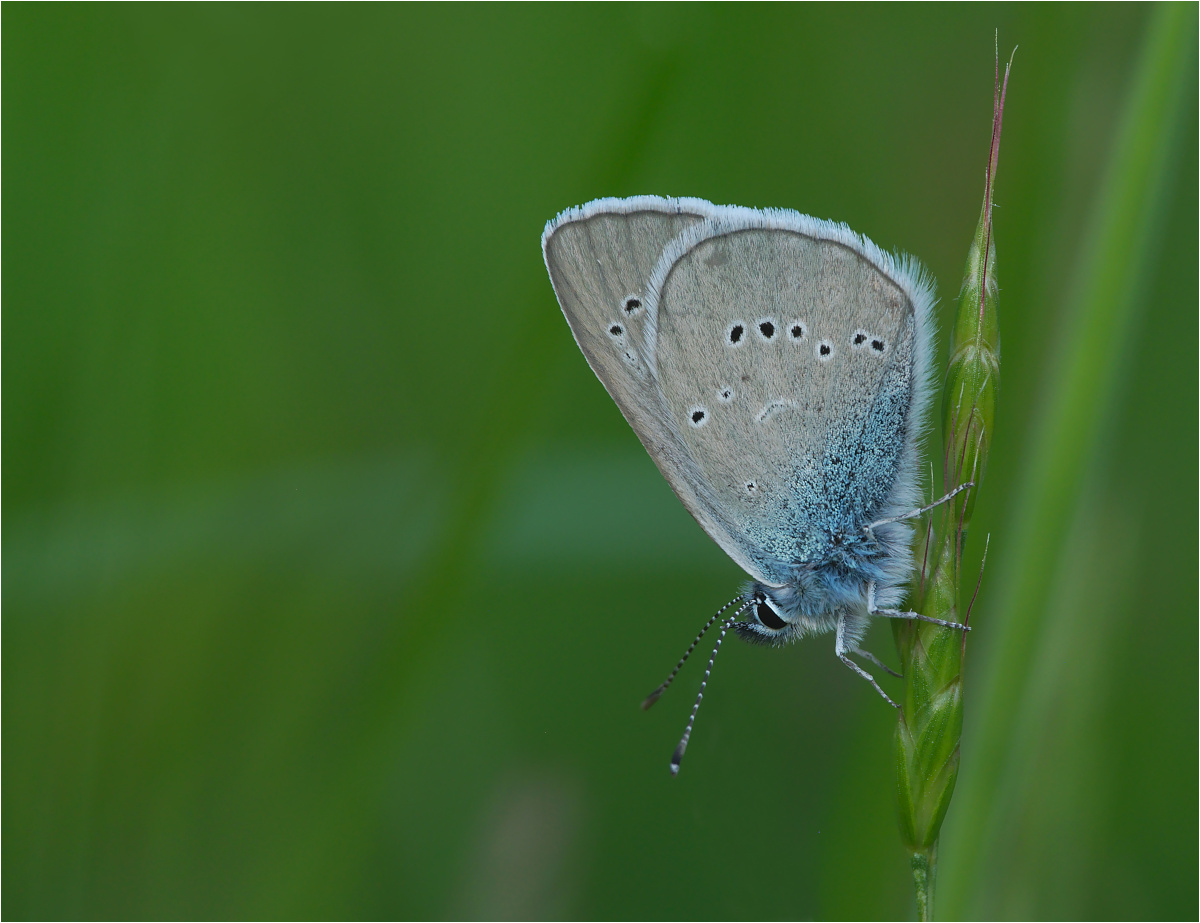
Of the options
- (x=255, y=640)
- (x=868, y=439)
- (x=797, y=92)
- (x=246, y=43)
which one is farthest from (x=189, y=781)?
(x=797, y=92)

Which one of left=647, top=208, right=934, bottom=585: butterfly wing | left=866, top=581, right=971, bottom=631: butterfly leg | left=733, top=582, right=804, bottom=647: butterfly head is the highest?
left=647, top=208, right=934, bottom=585: butterfly wing

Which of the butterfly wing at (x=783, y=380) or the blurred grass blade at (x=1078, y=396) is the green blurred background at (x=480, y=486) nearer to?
the blurred grass blade at (x=1078, y=396)

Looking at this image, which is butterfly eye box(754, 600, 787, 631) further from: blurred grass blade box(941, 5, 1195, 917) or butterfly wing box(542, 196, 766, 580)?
blurred grass blade box(941, 5, 1195, 917)

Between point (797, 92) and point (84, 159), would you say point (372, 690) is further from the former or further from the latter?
point (797, 92)

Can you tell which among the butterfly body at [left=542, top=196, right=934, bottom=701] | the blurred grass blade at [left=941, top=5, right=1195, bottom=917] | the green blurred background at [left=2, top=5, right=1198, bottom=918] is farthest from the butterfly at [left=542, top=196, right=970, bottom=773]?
the blurred grass blade at [left=941, top=5, right=1195, bottom=917]

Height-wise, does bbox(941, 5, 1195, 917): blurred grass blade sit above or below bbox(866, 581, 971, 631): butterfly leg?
above

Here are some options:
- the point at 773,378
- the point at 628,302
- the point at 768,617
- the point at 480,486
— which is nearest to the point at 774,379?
the point at 773,378

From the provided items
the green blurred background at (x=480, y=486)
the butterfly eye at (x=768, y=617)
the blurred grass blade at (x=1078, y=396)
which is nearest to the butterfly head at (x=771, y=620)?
the butterfly eye at (x=768, y=617)
